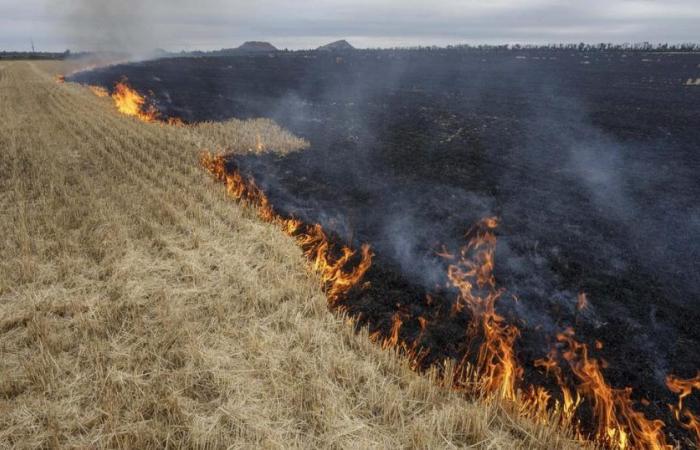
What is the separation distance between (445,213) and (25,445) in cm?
706

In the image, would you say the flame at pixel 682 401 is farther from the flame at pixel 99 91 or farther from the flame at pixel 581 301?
the flame at pixel 99 91

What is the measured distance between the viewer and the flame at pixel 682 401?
12.2ft

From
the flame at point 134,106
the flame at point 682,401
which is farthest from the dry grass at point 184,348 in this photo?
the flame at point 134,106

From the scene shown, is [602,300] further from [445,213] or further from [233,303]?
[233,303]

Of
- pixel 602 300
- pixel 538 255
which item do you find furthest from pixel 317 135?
pixel 602 300

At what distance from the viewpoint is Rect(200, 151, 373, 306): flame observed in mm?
6043

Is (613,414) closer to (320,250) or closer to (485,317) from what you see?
(485,317)

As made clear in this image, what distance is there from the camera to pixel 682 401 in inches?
158

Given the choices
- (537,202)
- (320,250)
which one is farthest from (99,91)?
(537,202)

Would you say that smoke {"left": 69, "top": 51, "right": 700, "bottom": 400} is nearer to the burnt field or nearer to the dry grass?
the burnt field

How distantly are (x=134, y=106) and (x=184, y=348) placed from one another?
1991cm

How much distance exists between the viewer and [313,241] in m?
7.40

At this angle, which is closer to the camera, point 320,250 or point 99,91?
point 320,250

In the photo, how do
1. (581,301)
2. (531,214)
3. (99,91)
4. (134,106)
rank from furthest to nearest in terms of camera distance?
(99,91) → (134,106) → (531,214) → (581,301)
